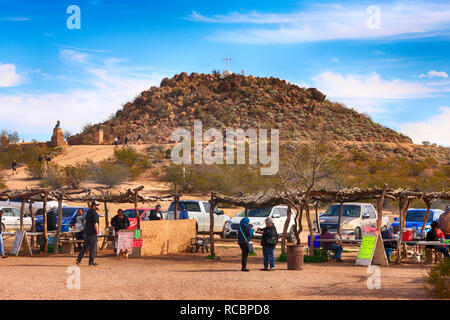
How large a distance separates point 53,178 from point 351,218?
3678 centimetres

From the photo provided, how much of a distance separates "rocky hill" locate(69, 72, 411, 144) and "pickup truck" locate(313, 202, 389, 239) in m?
49.6

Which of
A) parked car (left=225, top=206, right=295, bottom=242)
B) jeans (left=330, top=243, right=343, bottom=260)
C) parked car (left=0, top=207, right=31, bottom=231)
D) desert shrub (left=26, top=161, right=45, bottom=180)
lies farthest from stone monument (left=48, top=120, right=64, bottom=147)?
jeans (left=330, top=243, right=343, bottom=260)

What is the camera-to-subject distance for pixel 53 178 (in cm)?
5584

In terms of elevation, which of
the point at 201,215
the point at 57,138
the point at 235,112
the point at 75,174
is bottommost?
the point at 201,215

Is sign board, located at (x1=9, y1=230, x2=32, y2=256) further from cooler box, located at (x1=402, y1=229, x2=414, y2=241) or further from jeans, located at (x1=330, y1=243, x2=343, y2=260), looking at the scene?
cooler box, located at (x1=402, y1=229, x2=414, y2=241)

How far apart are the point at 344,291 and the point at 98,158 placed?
195 ft

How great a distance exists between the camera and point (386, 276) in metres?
15.2

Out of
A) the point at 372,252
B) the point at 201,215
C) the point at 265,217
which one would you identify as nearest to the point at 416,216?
the point at 265,217

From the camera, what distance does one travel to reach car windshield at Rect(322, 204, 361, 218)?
26.0m

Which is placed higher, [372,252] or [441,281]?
[441,281]

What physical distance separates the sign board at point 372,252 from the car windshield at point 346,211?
779 centimetres

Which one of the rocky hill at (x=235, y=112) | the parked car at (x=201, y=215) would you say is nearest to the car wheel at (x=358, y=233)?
the parked car at (x=201, y=215)

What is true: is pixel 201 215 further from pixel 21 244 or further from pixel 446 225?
pixel 446 225
